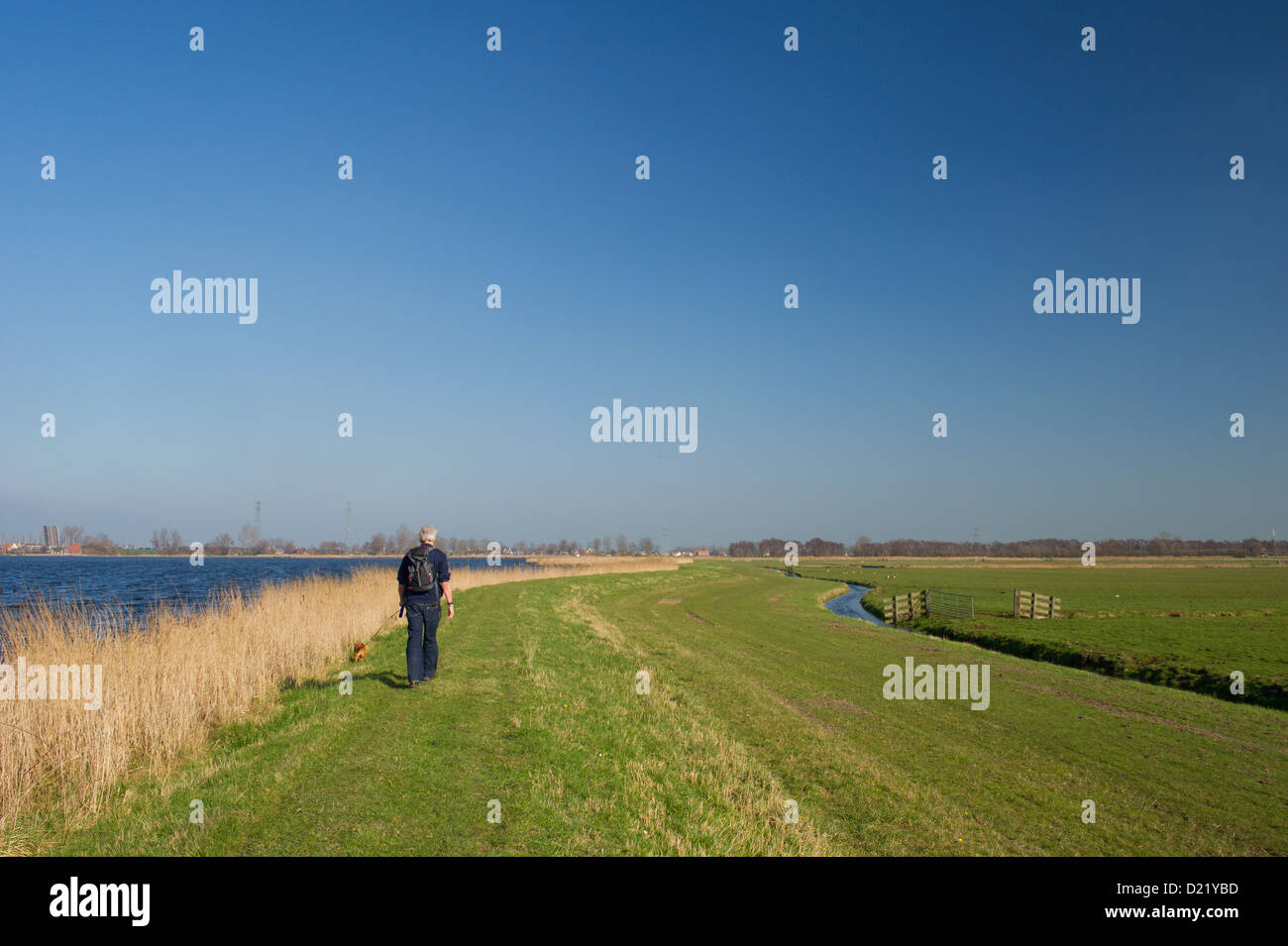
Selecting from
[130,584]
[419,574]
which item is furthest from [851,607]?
[130,584]

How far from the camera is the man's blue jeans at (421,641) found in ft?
37.6

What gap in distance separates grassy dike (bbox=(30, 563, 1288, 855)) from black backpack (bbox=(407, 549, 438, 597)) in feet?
6.26

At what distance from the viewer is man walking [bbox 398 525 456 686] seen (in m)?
11.1

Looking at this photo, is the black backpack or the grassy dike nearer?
the grassy dike

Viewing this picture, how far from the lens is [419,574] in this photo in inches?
437

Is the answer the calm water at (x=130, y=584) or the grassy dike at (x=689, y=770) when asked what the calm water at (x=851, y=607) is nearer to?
the grassy dike at (x=689, y=770)

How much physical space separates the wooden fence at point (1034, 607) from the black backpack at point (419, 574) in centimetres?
3491

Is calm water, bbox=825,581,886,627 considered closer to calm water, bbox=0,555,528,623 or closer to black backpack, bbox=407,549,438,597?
calm water, bbox=0,555,528,623

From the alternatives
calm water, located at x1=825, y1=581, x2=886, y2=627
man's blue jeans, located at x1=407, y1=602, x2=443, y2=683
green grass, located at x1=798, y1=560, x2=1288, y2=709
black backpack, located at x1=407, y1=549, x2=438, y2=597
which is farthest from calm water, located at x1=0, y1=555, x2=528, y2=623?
calm water, located at x1=825, y1=581, x2=886, y2=627

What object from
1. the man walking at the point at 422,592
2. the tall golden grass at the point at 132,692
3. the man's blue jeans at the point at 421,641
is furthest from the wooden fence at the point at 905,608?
the man walking at the point at 422,592

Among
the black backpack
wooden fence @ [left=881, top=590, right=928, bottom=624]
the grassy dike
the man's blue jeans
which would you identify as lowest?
wooden fence @ [left=881, top=590, right=928, bottom=624]

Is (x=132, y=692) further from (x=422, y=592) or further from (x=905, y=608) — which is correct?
(x=905, y=608)

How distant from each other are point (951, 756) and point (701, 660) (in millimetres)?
9451
